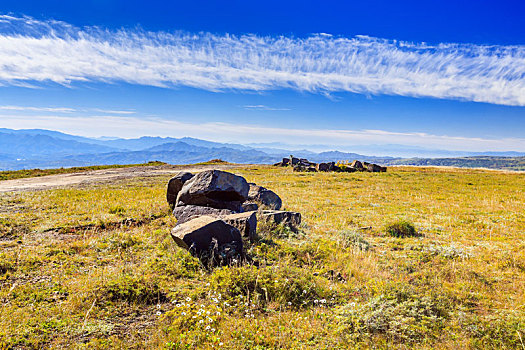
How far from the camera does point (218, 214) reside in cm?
1138

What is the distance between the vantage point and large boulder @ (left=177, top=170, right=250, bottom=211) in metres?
12.7

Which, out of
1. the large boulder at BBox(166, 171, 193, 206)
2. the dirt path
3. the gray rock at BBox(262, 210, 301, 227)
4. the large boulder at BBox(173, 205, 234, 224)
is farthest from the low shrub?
the dirt path

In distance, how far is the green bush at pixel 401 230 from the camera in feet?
40.5

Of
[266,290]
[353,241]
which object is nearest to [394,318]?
[266,290]

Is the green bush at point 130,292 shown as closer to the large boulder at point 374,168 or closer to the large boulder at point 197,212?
the large boulder at point 197,212

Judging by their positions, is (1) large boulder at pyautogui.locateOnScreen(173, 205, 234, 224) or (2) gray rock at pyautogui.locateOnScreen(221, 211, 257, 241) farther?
(1) large boulder at pyautogui.locateOnScreen(173, 205, 234, 224)

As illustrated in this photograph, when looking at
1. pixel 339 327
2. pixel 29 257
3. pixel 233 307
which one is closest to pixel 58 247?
pixel 29 257

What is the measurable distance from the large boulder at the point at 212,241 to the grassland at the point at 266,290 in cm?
40

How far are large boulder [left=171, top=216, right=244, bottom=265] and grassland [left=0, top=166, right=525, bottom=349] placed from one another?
1.32 ft

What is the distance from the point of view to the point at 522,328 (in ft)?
16.9

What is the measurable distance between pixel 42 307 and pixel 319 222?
11132 millimetres

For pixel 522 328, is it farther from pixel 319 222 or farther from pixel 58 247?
pixel 58 247

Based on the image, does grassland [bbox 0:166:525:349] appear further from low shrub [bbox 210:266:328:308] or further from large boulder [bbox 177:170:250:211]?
large boulder [bbox 177:170:250:211]

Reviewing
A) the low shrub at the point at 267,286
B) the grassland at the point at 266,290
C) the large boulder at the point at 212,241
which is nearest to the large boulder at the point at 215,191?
the grassland at the point at 266,290
